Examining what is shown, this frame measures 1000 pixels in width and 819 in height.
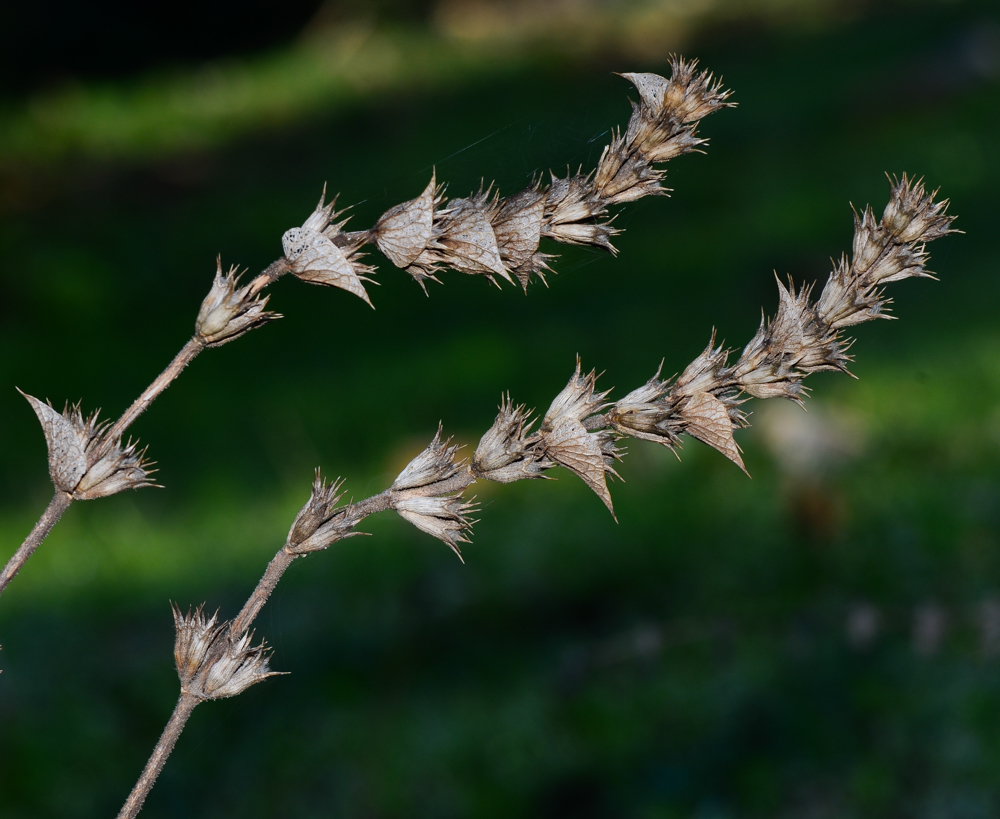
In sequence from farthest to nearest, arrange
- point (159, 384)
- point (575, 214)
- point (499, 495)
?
point (499, 495), point (575, 214), point (159, 384)

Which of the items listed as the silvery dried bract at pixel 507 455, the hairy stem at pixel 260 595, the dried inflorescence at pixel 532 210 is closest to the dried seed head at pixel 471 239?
the dried inflorescence at pixel 532 210

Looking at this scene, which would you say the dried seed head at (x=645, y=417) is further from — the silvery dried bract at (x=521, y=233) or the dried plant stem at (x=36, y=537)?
the dried plant stem at (x=36, y=537)

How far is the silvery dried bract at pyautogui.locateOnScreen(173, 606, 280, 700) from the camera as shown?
2.37 ft

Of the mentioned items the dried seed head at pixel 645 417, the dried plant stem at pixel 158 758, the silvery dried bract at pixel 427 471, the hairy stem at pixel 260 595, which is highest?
the dried seed head at pixel 645 417

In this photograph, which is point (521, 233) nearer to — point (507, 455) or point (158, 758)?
point (507, 455)

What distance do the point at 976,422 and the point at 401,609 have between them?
116 inches

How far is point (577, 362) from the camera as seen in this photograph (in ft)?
2.57

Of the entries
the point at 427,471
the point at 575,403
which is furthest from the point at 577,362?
the point at 427,471

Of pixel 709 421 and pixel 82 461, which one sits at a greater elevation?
pixel 709 421

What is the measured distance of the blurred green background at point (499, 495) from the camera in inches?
117

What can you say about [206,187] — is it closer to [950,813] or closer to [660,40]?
[660,40]

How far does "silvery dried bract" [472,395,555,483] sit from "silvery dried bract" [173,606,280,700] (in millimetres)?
202

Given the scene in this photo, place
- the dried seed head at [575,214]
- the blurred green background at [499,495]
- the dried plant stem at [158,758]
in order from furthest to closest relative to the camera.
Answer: the blurred green background at [499,495], the dried seed head at [575,214], the dried plant stem at [158,758]

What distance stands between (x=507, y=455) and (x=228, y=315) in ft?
0.71
